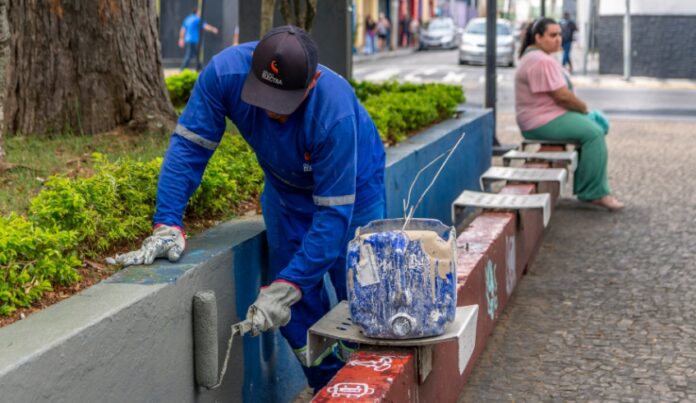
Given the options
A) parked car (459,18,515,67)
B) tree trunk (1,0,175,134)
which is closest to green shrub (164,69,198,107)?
tree trunk (1,0,175,134)

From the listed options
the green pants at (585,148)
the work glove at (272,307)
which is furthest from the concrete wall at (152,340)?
the green pants at (585,148)

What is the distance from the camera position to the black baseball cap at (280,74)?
12.8 ft

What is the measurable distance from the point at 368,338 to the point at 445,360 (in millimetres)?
638

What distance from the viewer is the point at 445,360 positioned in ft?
14.8

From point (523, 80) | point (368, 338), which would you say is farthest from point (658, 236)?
point (368, 338)

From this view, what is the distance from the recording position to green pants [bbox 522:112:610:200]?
9.83 m

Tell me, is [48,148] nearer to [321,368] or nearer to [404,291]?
[321,368]

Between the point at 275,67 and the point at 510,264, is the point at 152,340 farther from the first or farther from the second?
the point at 510,264

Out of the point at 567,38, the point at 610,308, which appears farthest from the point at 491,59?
the point at 567,38

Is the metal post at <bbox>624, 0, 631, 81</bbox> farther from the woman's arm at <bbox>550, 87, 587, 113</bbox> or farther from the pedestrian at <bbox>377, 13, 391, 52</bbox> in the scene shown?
the pedestrian at <bbox>377, 13, 391, 52</bbox>

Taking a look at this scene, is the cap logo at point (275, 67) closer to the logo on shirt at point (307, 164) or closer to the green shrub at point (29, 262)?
the logo on shirt at point (307, 164)

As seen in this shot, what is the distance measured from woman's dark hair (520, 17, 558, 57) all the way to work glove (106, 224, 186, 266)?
6249mm

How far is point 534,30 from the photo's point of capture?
992cm

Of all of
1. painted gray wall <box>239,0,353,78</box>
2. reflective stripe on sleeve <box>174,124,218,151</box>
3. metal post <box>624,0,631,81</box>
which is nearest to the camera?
reflective stripe on sleeve <box>174,124,218,151</box>
